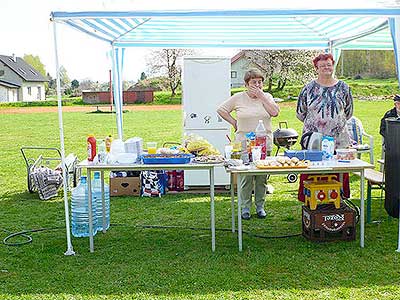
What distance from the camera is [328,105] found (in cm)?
519

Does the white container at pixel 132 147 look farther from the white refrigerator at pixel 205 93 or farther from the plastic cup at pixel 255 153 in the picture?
the white refrigerator at pixel 205 93

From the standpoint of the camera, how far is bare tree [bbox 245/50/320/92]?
107ft

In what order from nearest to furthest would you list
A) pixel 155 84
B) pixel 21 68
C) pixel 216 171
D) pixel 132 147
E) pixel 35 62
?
pixel 132 147, pixel 216 171, pixel 155 84, pixel 21 68, pixel 35 62

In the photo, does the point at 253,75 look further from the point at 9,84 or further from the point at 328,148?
the point at 9,84

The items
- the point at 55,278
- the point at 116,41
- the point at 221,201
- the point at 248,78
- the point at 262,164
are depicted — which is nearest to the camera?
the point at 55,278

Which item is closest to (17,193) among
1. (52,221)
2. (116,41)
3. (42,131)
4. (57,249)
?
(52,221)

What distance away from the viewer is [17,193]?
7.48 meters

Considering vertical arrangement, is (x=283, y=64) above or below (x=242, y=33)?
above

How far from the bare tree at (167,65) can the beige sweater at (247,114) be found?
106 ft

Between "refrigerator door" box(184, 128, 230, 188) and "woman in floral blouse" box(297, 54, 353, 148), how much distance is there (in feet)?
6.72

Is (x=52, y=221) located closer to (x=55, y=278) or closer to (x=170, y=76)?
(x=55, y=278)

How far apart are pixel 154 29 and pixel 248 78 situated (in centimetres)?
202

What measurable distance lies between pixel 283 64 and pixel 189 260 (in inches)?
1188

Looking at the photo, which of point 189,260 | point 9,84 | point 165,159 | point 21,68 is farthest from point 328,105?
point 21,68
